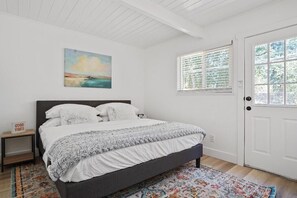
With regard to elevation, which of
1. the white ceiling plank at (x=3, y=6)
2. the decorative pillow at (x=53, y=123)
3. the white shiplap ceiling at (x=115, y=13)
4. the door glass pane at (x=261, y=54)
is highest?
the white ceiling plank at (x=3, y=6)

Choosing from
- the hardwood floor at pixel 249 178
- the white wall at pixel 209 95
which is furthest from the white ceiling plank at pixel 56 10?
the hardwood floor at pixel 249 178

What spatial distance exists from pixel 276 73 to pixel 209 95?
1.03m

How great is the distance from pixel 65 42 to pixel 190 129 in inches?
109

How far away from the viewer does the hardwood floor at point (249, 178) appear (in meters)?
1.92

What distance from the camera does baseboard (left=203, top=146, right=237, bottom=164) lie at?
9.06ft

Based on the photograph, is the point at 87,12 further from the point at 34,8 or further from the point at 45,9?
the point at 34,8

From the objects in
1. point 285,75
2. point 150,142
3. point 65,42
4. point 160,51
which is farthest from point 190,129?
point 65,42

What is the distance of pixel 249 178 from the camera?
225cm

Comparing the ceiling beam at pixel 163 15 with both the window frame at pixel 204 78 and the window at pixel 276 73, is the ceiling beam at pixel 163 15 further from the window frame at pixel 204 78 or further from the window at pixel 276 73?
the window at pixel 276 73

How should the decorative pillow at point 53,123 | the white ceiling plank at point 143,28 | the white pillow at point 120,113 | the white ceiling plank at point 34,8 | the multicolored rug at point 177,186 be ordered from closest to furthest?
1. the multicolored rug at point 177,186
2. the white ceiling plank at point 34,8
3. the decorative pillow at point 53,123
4. the white ceiling plank at point 143,28
5. the white pillow at point 120,113

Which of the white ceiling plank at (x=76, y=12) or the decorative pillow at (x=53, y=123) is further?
the decorative pillow at (x=53, y=123)

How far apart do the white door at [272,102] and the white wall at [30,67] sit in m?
2.88

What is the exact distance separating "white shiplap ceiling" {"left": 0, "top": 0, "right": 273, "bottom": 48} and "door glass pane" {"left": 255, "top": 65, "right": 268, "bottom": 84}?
880mm

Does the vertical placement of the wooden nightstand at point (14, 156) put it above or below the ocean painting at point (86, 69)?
below
